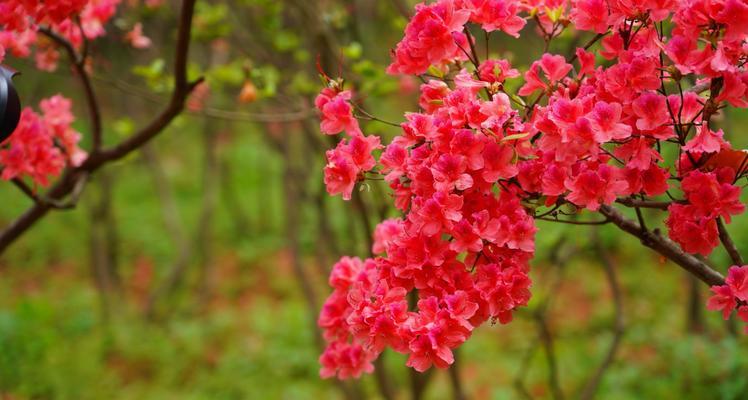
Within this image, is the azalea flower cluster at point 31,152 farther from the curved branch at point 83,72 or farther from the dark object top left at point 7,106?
the dark object top left at point 7,106

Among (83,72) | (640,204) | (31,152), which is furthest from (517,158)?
(83,72)

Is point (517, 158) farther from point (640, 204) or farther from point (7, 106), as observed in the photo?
point (7, 106)

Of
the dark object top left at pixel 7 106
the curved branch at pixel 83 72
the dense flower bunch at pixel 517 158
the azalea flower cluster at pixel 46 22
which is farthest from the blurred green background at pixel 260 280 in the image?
the dense flower bunch at pixel 517 158

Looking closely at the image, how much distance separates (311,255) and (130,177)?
4559 mm

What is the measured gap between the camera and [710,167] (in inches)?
48.1

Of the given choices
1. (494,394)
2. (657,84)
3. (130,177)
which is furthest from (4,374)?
(130,177)

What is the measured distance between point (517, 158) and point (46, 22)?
129 cm

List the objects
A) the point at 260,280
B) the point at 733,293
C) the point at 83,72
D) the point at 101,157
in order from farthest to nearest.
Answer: the point at 260,280 < the point at 101,157 < the point at 83,72 < the point at 733,293

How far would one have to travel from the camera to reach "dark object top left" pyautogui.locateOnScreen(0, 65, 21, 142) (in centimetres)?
143

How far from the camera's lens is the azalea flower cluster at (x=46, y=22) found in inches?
63.4

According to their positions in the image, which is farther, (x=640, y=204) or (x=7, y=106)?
(x=7, y=106)

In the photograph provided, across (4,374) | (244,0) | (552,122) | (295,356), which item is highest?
(552,122)

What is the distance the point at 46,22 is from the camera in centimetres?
180

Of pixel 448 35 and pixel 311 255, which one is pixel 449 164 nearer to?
pixel 448 35
